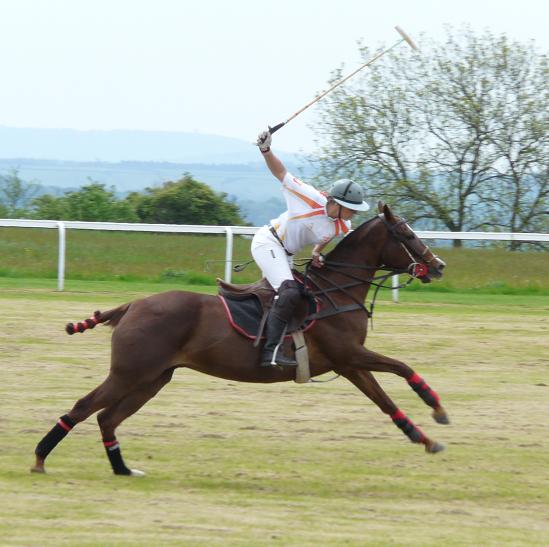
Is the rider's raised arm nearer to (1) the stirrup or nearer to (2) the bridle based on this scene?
(2) the bridle

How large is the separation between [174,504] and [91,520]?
2.08 feet

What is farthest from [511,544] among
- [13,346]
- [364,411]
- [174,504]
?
[13,346]

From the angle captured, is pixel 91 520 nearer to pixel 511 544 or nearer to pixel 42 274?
pixel 511 544

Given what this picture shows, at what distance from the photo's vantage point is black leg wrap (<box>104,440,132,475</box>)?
7730 millimetres

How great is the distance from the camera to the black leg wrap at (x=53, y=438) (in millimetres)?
7734

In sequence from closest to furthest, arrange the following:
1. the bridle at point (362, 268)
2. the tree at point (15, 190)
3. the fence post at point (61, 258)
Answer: the bridle at point (362, 268) < the fence post at point (61, 258) < the tree at point (15, 190)

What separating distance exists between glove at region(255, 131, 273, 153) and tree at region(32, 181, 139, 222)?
20.0m

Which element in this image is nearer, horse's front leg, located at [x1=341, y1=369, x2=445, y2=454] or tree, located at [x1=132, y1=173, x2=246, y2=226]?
horse's front leg, located at [x1=341, y1=369, x2=445, y2=454]

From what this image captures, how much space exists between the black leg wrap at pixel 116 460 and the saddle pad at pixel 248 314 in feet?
3.70

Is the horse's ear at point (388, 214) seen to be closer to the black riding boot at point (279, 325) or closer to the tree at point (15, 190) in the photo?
the black riding boot at point (279, 325)

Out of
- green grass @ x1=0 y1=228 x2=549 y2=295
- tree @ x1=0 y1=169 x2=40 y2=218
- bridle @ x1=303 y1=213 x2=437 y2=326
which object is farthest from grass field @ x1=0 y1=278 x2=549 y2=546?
tree @ x1=0 y1=169 x2=40 y2=218

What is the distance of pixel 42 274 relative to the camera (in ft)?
65.3

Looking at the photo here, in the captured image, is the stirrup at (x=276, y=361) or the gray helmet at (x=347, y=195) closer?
the stirrup at (x=276, y=361)

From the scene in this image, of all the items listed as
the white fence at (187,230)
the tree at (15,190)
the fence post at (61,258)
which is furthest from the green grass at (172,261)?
the tree at (15,190)
